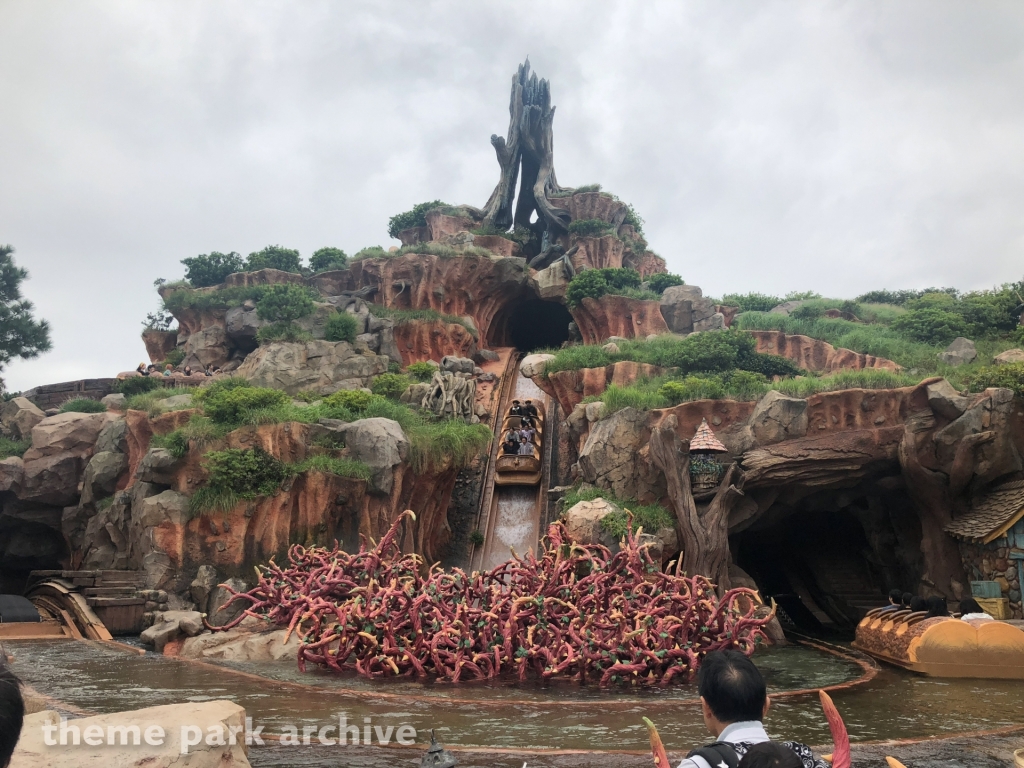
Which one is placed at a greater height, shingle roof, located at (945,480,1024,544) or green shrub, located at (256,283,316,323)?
green shrub, located at (256,283,316,323)

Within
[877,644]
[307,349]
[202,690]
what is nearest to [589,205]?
[307,349]

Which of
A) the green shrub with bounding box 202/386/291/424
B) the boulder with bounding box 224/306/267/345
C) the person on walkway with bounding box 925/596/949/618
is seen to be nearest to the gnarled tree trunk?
the person on walkway with bounding box 925/596/949/618

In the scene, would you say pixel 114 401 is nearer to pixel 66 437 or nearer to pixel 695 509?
pixel 66 437

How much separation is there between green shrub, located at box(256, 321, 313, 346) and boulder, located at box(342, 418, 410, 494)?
9647 millimetres

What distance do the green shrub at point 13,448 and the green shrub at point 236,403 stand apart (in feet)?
27.4

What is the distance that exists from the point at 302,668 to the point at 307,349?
56.8ft

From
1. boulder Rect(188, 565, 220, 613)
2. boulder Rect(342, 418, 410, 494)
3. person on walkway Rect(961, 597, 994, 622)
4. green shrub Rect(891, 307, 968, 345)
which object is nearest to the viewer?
person on walkway Rect(961, 597, 994, 622)

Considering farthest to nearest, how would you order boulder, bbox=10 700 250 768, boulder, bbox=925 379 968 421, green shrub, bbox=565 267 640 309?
green shrub, bbox=565 267 640 309
boulder, bbox=925 379 968 421
boulder, bbox=10 700 250 768

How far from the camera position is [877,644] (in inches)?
472

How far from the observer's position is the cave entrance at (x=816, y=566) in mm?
19562

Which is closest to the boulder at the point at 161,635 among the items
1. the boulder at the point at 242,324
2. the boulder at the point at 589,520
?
the boulder at the point at 589,520

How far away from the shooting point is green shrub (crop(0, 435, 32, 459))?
2278 centimetres

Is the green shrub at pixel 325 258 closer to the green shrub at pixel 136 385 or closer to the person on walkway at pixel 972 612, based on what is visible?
the green shrub at pixel 136 385

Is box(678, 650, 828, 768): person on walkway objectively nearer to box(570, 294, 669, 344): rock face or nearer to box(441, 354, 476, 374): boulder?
box(441, 354, 476, 374): boulder
